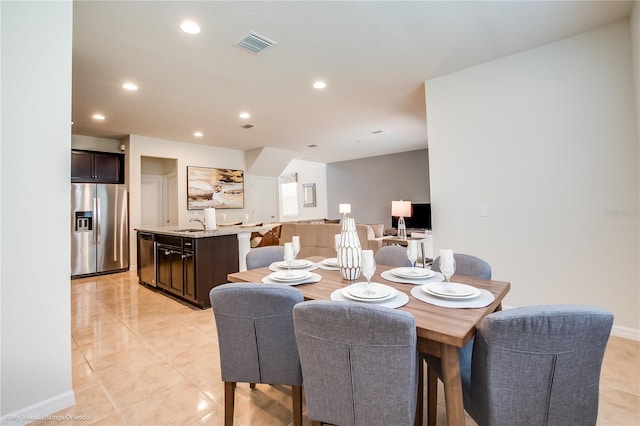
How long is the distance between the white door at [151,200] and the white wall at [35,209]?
535cm

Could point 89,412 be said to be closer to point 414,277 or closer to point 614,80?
point 414,277

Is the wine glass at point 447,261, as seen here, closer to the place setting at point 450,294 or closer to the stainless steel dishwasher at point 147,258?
the place setting at point 450,294

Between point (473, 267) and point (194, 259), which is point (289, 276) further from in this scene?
point (194, 259)

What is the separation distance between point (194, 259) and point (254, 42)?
240cm

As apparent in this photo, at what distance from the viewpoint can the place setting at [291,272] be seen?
5.52ft

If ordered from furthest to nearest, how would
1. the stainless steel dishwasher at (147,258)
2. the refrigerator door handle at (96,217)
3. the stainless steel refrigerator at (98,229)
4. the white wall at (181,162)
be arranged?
the white wall at (181,162)
the refrigerator door handle at (96,217)
the stainless steel refrigerator at (98,229)
the stainless steel dishwasher at (147,258)

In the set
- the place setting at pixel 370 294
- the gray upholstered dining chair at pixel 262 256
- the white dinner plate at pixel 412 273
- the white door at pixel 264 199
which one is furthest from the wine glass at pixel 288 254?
the white door at pixel 264 199

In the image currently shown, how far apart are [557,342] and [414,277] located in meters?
0.82

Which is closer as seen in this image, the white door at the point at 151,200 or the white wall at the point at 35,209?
the white wall at the point at 35,209

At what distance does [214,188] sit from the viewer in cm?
668

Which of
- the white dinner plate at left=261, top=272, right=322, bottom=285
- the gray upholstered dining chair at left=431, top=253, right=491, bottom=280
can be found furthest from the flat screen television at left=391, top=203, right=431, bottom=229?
the white dinner plate at left=261, top=272, right=322, bottom=285

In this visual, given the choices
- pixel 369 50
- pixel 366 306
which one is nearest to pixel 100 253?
pixel 369 50

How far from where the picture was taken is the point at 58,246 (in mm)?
1702

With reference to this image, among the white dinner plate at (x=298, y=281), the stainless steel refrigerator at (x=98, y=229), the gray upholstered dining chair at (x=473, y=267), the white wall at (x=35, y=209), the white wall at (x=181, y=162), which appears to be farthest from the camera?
the white wall at (x=181, y=162)
